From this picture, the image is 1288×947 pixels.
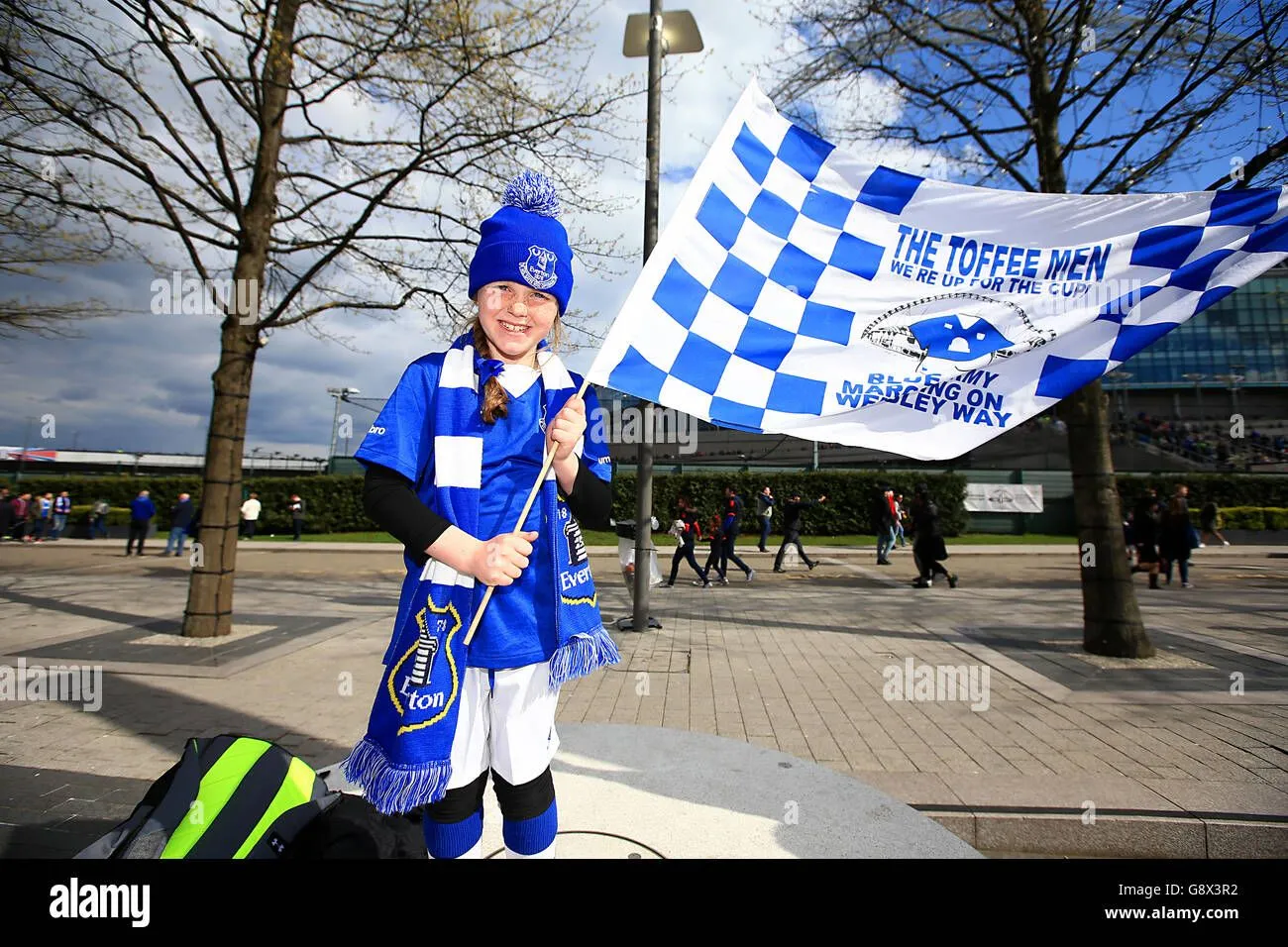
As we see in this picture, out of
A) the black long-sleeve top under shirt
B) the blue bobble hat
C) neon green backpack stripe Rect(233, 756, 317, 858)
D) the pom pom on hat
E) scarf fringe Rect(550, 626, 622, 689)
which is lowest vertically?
neon green backpack stripe Rect(233, 756, 317, 858)

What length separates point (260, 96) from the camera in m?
6.27

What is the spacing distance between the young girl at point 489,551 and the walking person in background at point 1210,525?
25.1m

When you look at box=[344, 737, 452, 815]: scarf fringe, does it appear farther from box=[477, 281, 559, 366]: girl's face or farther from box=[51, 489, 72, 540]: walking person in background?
box=[51, 489, 72, 540]: walking person in background

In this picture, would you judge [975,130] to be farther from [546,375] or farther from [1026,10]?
[546,375]

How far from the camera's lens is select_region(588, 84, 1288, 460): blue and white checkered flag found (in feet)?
7.63

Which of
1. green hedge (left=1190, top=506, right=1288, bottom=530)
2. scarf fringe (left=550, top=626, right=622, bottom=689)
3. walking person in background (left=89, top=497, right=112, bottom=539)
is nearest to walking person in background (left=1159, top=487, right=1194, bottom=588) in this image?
scarf fringe (left=550, top=626, right=622, bottom=689)

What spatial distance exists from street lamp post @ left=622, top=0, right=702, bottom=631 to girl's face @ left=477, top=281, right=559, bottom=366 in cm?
459

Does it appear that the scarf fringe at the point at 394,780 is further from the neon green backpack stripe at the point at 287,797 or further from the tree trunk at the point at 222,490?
the tree trunk at the point at 222,490

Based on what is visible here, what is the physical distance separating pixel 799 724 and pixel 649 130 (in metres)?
6.23

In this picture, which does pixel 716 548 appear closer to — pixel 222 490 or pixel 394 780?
pixel 222 490

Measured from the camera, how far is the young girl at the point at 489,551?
1.61 metres

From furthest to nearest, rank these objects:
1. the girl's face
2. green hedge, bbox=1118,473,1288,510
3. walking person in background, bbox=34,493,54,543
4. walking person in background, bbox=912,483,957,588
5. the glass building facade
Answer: the glass building facade → green hedge, bbox=1118,473,1288,510 → walking person in background, bbox=34,493,54,543 → walking person in background, bbox=912,483,957,588 → the girl's face

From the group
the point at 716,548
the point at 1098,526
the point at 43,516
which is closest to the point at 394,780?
the point at 1098,526

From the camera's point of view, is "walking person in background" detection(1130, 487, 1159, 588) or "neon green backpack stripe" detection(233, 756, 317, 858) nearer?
"neon green backpack stripe" detection(233, 756, 317, 858)
